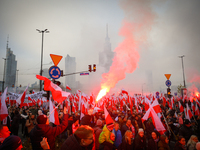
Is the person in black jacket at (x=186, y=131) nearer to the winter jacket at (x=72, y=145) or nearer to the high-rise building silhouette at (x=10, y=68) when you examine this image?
the winter jacket at (x=72, y=145)

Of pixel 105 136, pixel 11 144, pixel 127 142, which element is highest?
pixel 11 144

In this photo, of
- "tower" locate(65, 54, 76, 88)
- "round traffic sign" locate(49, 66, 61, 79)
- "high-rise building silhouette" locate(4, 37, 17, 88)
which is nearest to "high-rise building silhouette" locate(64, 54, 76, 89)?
"tower" locate(65, 54, 76, 88)

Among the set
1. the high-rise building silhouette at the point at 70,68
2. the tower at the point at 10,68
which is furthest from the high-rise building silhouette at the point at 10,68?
the high-rise building silhouette at the point at 70,68

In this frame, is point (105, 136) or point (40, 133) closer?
point (40, 133)

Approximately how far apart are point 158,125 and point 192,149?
1224 millimetres

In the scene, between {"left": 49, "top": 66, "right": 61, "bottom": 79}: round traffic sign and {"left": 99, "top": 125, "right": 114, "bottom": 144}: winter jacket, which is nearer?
{"left": 99, "top": 125, "right": 114, "bottom": 144}: winter jacket

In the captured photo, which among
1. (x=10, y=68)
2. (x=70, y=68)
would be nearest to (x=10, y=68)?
(x=10, y=68)

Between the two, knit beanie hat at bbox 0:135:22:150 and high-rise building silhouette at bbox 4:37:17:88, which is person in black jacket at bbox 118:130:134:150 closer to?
knit beanie hat at bbox 0:135:22:150

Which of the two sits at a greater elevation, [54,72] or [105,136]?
[54,72]

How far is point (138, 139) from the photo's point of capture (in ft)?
16.9

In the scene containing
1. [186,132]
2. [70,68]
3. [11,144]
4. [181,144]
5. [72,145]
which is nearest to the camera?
[72,145]

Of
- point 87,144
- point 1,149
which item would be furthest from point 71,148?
point 1,149

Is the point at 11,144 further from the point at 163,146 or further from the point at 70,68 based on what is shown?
the point at 70,68

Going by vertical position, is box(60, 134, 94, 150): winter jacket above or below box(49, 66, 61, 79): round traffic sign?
below
